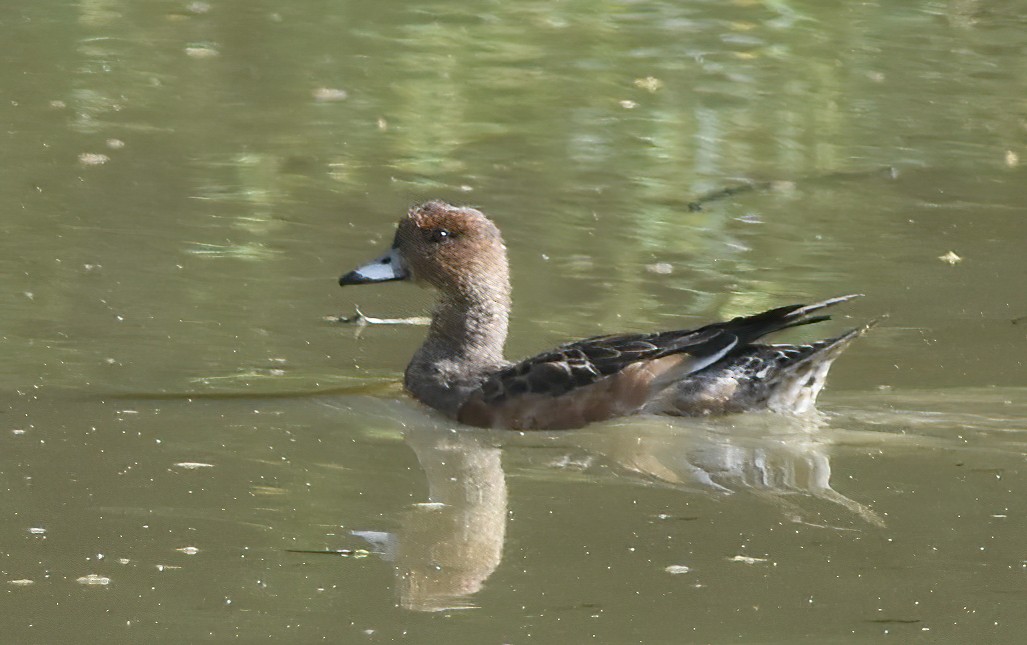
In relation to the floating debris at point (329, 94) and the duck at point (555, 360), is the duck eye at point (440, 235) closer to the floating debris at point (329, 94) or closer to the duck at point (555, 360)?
the duck at point (555, 360)

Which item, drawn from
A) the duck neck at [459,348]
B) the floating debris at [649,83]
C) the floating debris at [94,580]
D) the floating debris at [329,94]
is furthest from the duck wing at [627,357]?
the floating debris at [649,83]

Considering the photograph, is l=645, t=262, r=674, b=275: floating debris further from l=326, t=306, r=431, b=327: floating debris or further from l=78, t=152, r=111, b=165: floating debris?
l=78, t=152, r=111, b=165: floating debris

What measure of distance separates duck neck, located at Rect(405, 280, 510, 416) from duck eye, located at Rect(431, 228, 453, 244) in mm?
254

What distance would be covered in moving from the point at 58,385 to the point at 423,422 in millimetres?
1565

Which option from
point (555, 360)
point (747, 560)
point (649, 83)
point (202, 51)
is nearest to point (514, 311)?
point (555, 360)

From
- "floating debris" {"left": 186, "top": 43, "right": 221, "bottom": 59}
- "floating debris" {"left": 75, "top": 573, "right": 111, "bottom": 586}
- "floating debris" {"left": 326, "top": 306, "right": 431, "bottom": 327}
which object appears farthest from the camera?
"floating debris" {"left": 186, "top": 43, "right": 221, "bottom": 59}

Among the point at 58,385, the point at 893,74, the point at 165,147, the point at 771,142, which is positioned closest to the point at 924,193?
the point at 771,142

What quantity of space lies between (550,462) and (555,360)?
2.32 ft

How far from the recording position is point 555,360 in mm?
8016

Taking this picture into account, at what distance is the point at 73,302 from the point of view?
9.25 metres

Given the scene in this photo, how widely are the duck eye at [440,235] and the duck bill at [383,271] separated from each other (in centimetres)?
20

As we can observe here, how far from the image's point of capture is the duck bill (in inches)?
337

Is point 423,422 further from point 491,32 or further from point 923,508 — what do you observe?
point 491,32

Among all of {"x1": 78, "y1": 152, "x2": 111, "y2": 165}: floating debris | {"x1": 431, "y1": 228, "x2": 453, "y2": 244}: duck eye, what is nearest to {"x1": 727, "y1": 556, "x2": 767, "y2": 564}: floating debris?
{"x1": 431, "y1": 228, "x2": 453, "y2": 244}: duck eye
